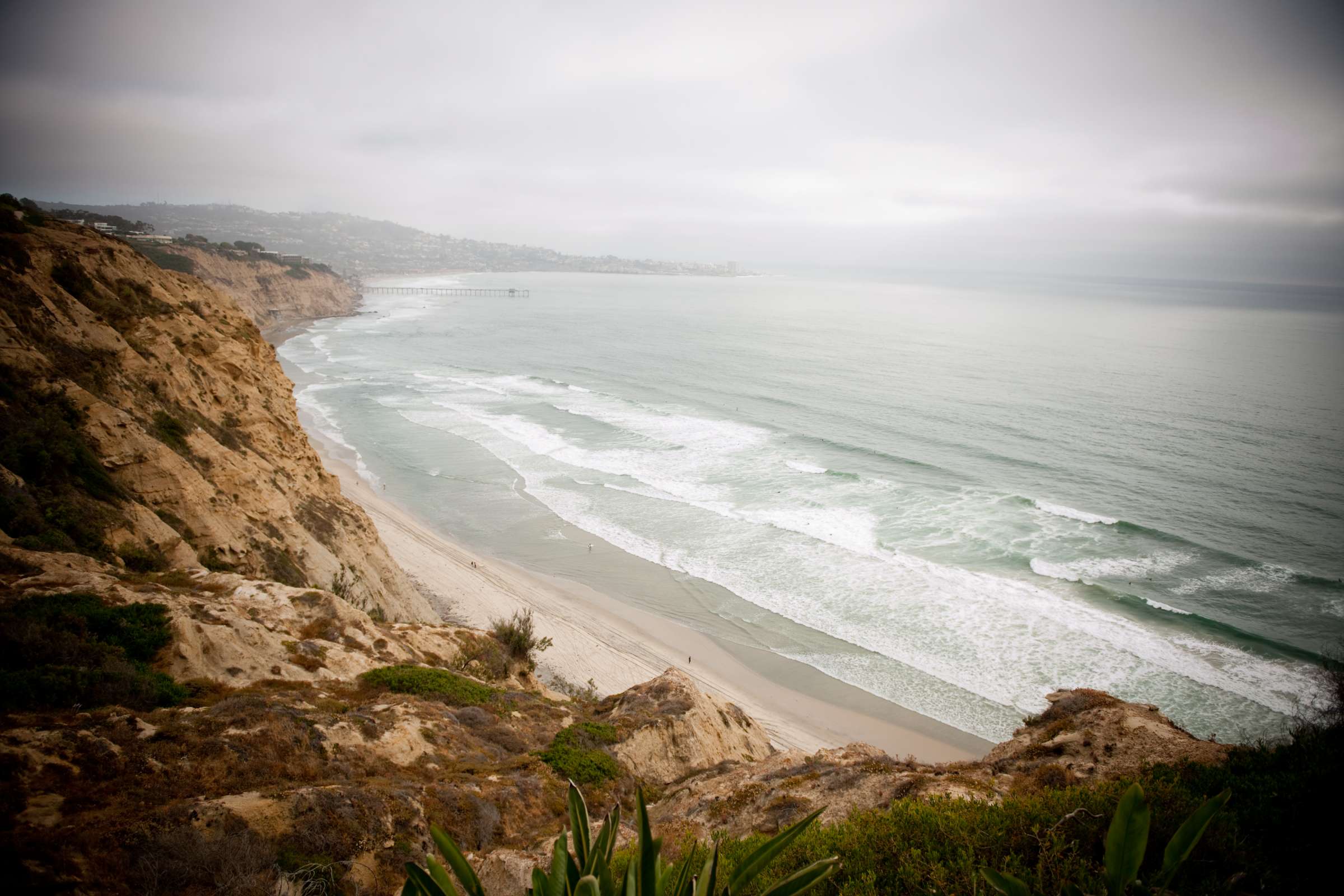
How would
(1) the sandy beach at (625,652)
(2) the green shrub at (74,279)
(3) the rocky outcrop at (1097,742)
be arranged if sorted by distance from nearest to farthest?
(3) the rocky outcrop at (1097,742) < (2) the green shrub at (74,279) < (1) the sandy beach at (625,652)

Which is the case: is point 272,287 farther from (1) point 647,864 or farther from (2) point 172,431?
(1) point 647,864

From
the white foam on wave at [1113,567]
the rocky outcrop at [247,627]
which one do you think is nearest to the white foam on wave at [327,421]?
the rocky outcrop at [247,627]

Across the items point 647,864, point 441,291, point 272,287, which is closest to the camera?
point 647,864

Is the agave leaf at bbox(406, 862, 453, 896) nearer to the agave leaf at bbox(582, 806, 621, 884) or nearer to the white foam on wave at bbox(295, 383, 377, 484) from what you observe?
the agave leaf at bbox(582, 806, 621, 884)

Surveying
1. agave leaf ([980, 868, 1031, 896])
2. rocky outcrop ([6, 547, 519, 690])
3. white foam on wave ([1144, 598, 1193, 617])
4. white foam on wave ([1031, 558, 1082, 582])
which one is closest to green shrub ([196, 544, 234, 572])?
rocky outcrop ([6, 547, 519, 690])

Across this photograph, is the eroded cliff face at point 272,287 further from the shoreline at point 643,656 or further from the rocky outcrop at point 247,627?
the rocky outcrop at point 247,627

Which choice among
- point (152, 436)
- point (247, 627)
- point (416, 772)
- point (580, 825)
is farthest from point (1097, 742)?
point (152, 436)
